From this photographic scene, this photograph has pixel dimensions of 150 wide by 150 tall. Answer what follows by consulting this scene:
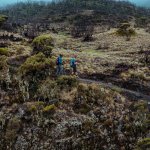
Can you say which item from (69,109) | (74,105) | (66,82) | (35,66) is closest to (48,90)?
(66,82)

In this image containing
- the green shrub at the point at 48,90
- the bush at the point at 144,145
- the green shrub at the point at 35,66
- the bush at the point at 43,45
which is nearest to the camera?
the bush at the point at 144,145

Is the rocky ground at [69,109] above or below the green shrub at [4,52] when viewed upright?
below

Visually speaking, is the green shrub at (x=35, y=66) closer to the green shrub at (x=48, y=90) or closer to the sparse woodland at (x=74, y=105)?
the sparse woodland at (x=74, y=105)

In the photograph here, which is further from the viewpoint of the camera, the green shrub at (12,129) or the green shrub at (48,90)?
the green shrub at (48,90)

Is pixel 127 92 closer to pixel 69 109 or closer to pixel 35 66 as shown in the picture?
pixel 69 109

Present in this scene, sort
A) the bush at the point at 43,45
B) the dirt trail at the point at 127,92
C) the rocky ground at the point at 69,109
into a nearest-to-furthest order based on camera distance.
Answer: the rocky ground at the point at 69,109, the dirt trail at the point at 127,92, the bush at the point at 43,45

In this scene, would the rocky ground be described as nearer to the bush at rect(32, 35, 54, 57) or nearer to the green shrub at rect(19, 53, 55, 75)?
the green shrub at rect(19, 53, 55, 75)

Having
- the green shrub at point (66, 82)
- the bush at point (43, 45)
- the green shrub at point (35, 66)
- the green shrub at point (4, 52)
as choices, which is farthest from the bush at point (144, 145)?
the green shrub at point (4, 52)

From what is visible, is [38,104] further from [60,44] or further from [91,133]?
[60,44]

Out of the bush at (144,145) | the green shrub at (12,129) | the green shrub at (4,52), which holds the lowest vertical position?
the green shrub at (12,129)
